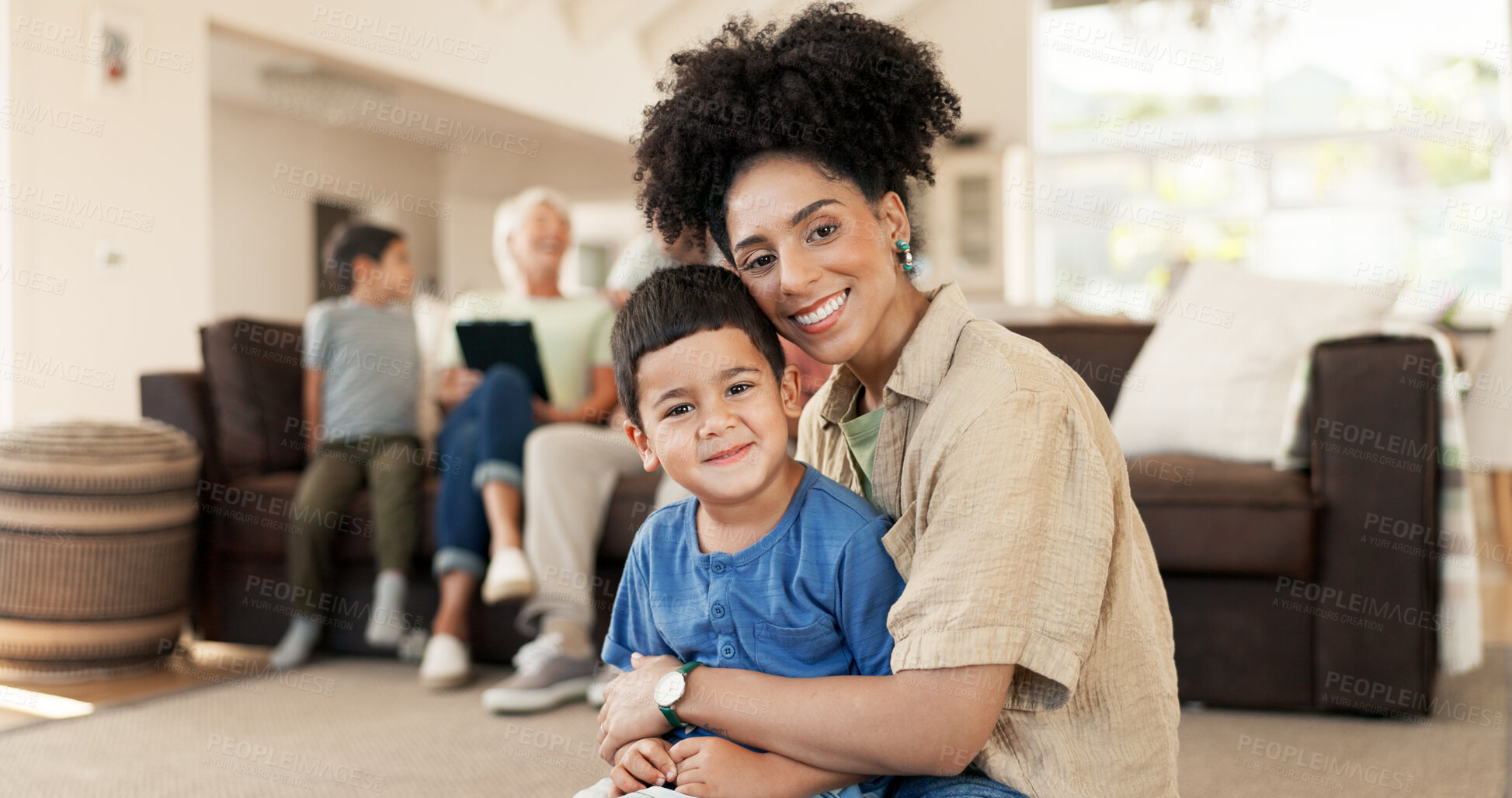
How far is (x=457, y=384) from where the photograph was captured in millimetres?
2930

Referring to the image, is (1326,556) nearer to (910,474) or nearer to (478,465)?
(910,474)

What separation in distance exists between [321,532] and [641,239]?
3.43ft

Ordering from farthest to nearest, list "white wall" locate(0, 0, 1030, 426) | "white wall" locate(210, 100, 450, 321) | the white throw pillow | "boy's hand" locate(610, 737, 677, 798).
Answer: "white wall" locate(210, 100, 450, 321) → "white wall" locate(0, 0, 1030, 426) → the white throw pillow → "boy's hand" locate(610, 737, 677, 798)

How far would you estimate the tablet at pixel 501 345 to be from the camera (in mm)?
2816

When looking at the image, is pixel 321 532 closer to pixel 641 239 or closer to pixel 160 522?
pixel 160 522

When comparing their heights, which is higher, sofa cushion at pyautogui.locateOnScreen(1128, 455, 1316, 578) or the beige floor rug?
sofa cushion at pyautogui.locateOnScreen(1128, 455, 1316, 578)

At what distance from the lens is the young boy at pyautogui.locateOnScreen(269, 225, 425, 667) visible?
2678mm

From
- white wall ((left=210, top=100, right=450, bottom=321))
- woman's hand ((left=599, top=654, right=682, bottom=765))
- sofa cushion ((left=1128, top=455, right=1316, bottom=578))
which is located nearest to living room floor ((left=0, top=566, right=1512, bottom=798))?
sofa cushion ((left=1128, top=455, right=1316, bottom=578))

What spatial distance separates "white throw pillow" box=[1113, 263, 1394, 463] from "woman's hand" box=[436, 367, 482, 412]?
5.07ft

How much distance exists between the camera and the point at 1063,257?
319 inches

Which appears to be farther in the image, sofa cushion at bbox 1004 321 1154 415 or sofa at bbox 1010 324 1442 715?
sofa cushion at bbox 1004 321 1154 415

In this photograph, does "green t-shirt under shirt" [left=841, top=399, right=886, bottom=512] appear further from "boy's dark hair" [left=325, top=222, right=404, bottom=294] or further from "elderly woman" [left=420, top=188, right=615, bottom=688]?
"boy's dark hair" [left=325, top=222, right=404, bottom=294]

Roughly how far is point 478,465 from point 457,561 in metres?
0.22

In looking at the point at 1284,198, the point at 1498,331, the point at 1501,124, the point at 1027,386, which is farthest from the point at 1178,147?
the point at 1027,386
